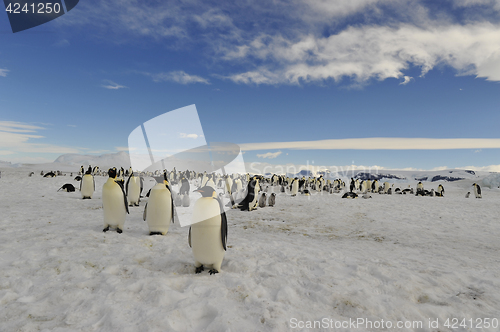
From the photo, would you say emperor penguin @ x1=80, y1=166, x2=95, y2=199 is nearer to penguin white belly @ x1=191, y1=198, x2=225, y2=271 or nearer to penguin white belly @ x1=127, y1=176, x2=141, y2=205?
penguin white belly @ x1=127, y1=176, x2=141, y2=205

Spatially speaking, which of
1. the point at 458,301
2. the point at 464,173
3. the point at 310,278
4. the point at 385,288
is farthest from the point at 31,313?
the point at 464,173

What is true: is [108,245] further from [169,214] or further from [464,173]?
[464,173]

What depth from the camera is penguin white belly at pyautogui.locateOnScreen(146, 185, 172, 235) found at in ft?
19.1

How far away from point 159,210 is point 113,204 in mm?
1046

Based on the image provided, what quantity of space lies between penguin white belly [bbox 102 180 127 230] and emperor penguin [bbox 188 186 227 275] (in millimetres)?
2884

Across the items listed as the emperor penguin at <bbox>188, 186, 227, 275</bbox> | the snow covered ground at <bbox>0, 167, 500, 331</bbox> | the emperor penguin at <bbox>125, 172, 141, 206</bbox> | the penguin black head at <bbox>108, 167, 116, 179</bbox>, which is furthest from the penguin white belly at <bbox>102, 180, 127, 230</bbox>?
the emperor penguin at <bbox>125, 172, 141, 206</bbox>

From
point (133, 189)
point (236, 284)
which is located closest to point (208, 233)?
point (236, 284)

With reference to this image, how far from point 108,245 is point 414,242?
7.38 meters

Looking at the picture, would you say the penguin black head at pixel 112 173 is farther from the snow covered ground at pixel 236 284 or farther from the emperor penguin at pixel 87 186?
the emperor penguin at pixel 87 186

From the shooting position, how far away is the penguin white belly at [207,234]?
12.6 ft

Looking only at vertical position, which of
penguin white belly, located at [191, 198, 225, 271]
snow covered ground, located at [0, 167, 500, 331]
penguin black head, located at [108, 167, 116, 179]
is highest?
penguin black head, located at [108, 167, 116, 179]

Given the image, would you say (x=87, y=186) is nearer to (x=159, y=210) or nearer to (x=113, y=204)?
(x=113, y=204)

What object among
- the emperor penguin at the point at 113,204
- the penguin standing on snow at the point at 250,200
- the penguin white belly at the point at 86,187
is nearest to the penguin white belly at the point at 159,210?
the emperor penguin at the point at 113,204

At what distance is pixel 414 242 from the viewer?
683cm
